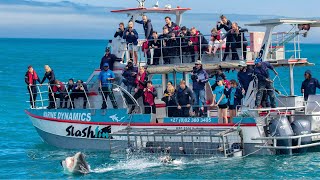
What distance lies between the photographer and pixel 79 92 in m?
26.6

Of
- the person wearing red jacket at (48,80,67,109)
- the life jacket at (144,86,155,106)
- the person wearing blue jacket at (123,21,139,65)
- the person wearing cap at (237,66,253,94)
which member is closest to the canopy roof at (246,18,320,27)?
the person wearing cap at (237,66,253,94)

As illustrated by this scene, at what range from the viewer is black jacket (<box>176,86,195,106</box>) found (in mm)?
24375

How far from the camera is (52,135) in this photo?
1097 inches

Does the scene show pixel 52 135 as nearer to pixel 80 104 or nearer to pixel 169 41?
pixel 80 104

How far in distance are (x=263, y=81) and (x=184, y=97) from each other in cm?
241

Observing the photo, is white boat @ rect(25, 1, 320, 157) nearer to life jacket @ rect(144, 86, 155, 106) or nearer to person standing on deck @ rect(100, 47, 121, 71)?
person standing on deck @ rect(100, 47, 121, 71)

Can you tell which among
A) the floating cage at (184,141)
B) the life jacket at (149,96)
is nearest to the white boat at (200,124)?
the floating cage at (184,141)

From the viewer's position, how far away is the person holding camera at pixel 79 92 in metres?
26.6

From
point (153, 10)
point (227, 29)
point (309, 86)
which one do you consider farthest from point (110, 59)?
point (309, 86)

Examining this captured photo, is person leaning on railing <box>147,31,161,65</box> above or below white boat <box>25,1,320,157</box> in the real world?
above

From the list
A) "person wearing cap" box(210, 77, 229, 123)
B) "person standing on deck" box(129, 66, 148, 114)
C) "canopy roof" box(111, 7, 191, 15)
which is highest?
"canopy roof" box(111, 7, 191, 15)

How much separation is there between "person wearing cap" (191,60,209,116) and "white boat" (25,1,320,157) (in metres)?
0.41

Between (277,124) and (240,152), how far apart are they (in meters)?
1.34

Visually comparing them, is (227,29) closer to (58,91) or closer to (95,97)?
(95,97)
